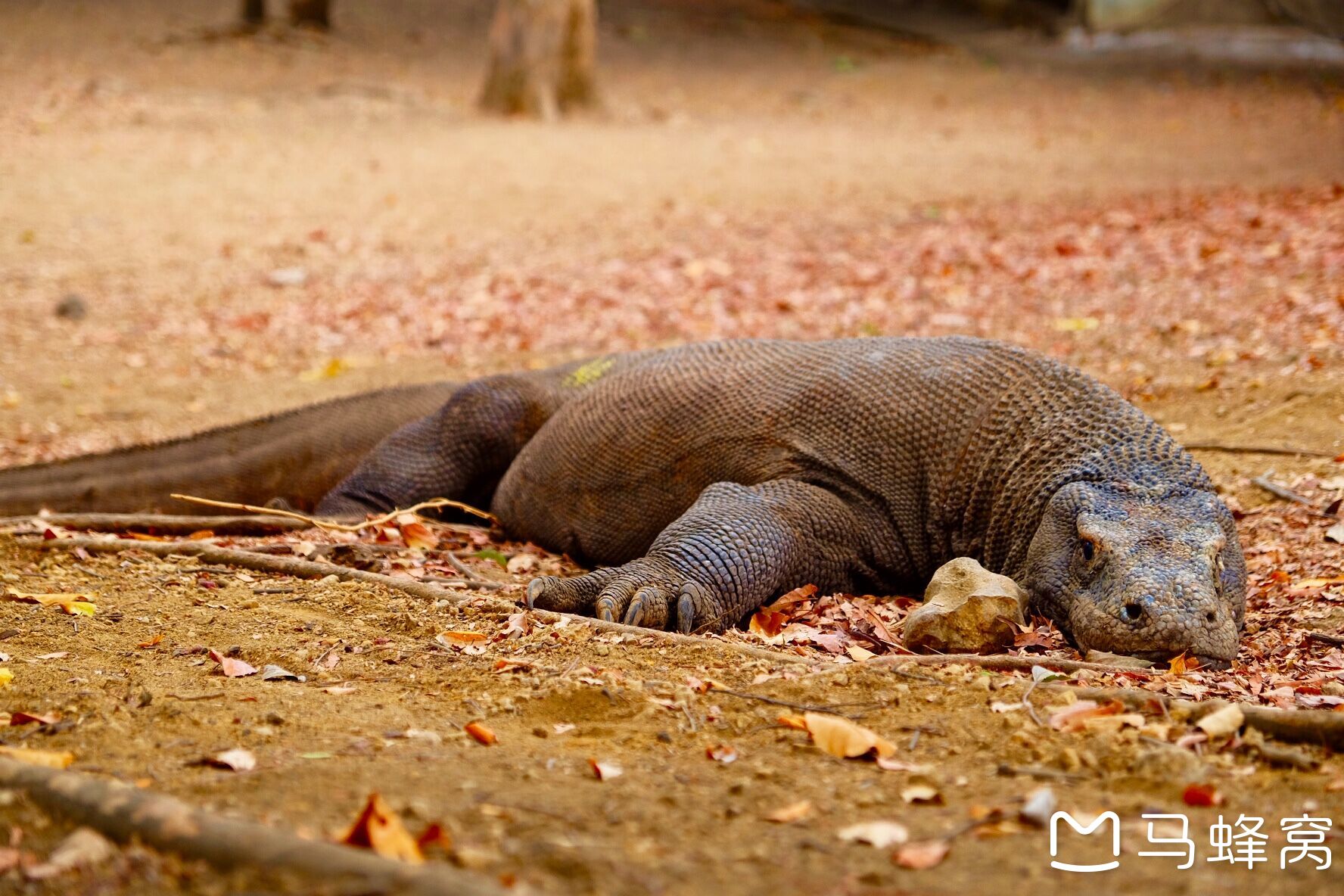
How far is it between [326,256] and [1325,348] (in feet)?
23.3

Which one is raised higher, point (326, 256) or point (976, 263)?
point (976, 263)

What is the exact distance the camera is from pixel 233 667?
9.73ft

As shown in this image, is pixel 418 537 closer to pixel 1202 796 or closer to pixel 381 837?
pixel 381 837

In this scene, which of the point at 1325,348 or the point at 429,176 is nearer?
the point at 1325,348

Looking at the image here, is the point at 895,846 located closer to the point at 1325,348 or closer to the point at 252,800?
the point at 252,800

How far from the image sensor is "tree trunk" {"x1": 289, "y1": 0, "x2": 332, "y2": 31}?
17969 mm

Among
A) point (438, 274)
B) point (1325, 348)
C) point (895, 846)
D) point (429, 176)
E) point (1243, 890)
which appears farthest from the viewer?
point (429, 176)

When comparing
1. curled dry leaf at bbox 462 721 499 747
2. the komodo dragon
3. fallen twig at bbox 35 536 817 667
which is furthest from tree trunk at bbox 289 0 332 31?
curled dry leaf at bbox 462 721 499 747

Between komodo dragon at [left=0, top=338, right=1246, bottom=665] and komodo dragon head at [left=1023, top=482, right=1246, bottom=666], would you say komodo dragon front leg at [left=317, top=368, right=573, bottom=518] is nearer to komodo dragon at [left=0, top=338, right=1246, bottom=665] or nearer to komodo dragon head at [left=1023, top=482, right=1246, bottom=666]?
komodo dragon at [left=0, top=338, right=1246, bottom=665]

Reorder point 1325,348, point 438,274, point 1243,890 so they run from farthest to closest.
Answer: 1. point 438,274
2. point 1325,348
3. point 1243,890

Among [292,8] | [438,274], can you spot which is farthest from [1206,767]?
[292,8]

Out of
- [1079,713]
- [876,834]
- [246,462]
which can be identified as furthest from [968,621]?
[246,462]

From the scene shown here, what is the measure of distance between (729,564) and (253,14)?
1642 centimetres

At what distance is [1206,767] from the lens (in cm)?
238
